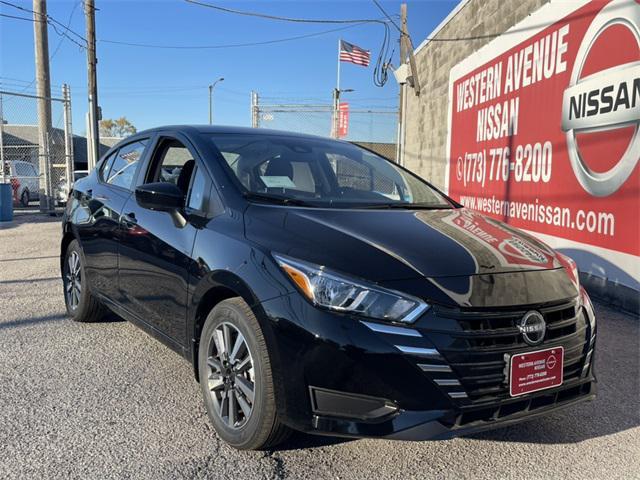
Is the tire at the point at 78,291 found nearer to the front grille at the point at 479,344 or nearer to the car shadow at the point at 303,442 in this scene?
the car shadow at the point at 303,442

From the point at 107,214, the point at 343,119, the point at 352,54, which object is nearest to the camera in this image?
the point at 107,214

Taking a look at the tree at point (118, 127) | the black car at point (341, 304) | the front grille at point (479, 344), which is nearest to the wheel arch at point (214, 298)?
the black car at point (341, 304)

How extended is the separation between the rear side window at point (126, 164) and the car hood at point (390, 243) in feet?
5.50

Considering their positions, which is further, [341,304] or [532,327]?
[532,327]

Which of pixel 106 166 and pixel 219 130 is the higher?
pixel 219 130

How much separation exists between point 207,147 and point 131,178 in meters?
1.03

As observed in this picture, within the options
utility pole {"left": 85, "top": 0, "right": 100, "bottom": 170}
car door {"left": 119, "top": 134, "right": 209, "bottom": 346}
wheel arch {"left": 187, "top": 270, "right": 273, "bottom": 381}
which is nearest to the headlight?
wheel arch {"left": 187, "top": 270, "right": 273, "bottom": 381}

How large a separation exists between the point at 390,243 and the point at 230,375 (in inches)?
40.3

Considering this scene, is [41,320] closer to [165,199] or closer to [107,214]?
[107,214]

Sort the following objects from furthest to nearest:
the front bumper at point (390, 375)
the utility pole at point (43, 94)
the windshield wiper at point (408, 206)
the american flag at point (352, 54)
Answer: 1. the american flag at point (352, 54)
2. the utility pole at point (43, 94)
3. the windshield wiper at point (408, 206)
4. the front bumper at point (390, 375)

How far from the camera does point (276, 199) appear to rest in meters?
3.14

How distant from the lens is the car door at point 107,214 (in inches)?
160

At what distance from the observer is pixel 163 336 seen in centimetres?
341

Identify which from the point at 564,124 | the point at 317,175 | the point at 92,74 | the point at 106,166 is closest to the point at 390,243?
the point at 317,175
